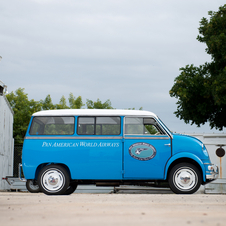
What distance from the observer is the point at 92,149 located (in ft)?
37.6

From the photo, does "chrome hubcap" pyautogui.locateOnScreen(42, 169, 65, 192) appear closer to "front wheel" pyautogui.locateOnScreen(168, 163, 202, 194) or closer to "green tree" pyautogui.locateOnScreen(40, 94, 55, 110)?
"front wheel" pyautogui.locateOnScreen(168, 163, 202, 194)

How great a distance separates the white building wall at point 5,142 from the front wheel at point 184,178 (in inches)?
402

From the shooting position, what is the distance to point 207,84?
25.9 metres

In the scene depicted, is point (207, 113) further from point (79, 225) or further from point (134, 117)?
point (79, 225)

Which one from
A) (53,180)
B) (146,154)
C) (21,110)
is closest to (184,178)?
(146,154)

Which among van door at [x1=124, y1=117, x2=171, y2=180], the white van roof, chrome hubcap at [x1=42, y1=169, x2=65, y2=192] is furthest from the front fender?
chrome hubcap at [x1=42, y1=169, x2=65, y2=192]

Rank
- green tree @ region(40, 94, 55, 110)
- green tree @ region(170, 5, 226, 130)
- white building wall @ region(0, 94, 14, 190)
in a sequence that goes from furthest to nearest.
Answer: green tree @ region(40, 94, 55, 110)
green tree @ region(170, 5, 226, 130)
white building wall @ region(0, 94, 14, 190)

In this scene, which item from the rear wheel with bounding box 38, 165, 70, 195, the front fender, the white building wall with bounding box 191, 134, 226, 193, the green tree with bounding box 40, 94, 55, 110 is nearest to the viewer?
the front fender

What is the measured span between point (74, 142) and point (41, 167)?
1199mm

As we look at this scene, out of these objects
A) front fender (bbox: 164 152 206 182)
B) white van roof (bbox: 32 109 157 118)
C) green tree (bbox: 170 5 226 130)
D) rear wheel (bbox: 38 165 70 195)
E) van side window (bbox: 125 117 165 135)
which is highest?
green tree (bbox: 170 5 226 130)

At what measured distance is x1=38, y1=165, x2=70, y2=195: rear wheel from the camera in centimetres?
1148

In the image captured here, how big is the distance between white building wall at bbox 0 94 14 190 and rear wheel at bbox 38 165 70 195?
822 cm

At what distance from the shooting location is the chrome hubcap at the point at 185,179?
37.2 feet

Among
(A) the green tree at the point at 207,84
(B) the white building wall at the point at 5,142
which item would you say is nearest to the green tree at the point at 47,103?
(A) the green tree at the point at 207,84
